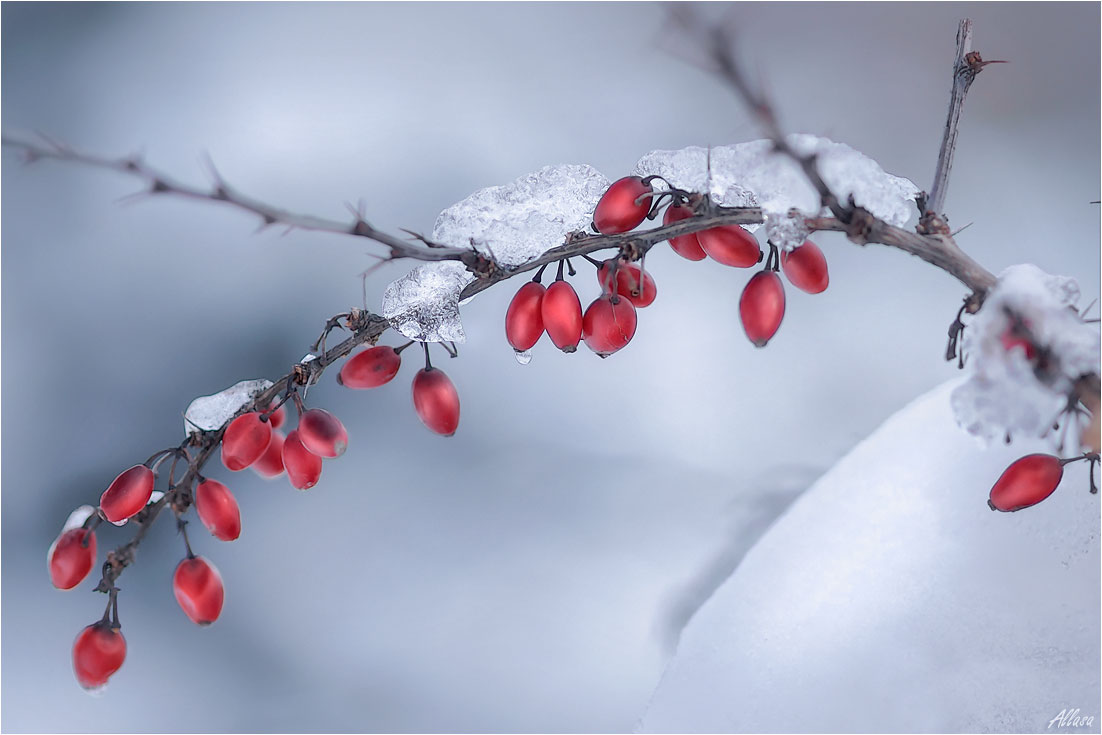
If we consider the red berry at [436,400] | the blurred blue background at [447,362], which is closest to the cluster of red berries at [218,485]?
the red berry at [436,400]

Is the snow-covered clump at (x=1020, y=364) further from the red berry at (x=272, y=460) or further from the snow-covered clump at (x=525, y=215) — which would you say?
the red berry at (x=272, y=460)

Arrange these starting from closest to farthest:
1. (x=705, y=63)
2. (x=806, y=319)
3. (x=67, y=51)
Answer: (x=705, y=63)
(x=67, y=51)
(x=806, y=319)

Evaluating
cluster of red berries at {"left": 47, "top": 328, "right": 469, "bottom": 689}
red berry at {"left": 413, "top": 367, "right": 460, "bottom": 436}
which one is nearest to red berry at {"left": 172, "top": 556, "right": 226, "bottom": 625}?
cluster of red berries at {"left": 47, "top": 328, "right": 469, "bottom": 689}

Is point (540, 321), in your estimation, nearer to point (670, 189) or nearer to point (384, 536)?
point (670, 189)

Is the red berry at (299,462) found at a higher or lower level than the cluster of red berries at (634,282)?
lower

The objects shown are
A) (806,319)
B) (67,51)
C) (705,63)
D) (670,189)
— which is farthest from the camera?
(806,319)

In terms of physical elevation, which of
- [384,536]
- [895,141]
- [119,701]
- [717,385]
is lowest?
[119,701]

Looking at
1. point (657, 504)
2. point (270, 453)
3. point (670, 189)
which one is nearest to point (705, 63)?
point (670, 189)

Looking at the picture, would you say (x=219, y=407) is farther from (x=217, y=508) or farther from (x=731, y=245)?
(x=731, y=245)
